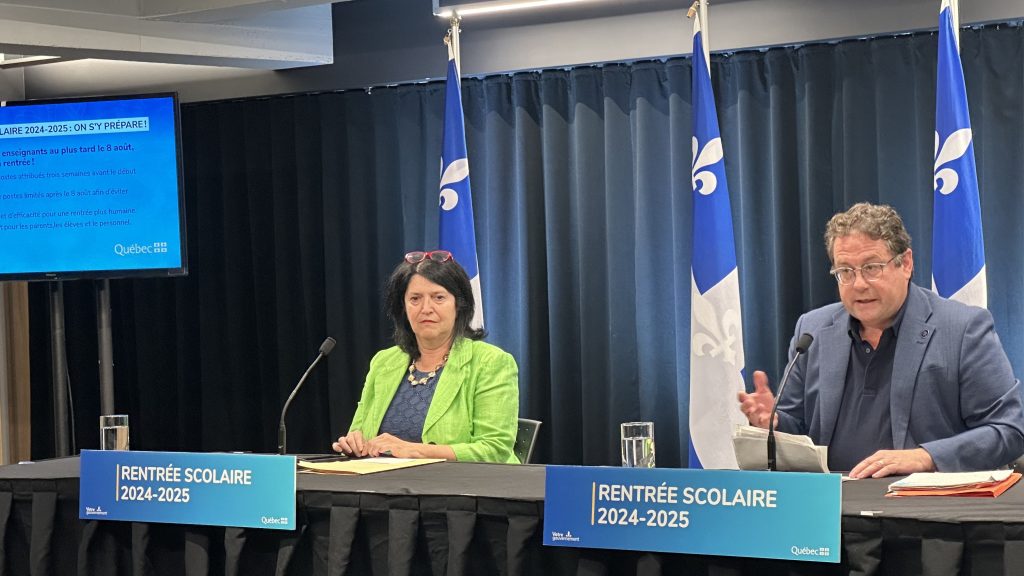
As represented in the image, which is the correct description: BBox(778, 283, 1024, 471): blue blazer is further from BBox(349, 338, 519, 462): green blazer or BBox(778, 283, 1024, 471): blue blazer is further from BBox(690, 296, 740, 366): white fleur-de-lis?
BBox(690, 296, 740, 366): white fleur-de-lis

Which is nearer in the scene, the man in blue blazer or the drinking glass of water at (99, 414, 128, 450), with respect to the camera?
the man in blue blazer

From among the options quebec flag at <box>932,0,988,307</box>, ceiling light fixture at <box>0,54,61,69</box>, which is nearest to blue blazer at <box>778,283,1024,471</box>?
quebec flag at <box>932,0,988,307</box>

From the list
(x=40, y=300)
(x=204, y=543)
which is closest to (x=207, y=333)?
(x=40, y=300)

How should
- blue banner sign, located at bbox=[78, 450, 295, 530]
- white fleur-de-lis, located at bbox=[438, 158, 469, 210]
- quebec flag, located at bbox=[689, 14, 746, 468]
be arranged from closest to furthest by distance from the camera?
blue banner sign, located at bbox=[78, 450, 295, 530], quebec flag, located at bbox=[689, 14, 746, 468], white fleur-de-lis, located at bbox=[438, 158, 469, 210]

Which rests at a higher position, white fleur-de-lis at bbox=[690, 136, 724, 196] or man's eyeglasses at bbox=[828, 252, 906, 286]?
white fleur-de-lis at bbox=[690, 136, 724, 196]

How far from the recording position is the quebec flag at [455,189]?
481 cm

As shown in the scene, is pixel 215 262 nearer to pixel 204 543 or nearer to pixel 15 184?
pixel 15 184

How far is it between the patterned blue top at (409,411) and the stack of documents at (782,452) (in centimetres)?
109

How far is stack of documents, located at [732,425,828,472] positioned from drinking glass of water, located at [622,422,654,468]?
21 cm

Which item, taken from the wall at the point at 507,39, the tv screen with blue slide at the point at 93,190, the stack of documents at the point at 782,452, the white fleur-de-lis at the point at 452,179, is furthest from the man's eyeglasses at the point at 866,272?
the tv screen with blue slide at the point at 93,190

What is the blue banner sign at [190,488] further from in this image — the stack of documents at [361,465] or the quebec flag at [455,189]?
the quebec flag at [455,189]

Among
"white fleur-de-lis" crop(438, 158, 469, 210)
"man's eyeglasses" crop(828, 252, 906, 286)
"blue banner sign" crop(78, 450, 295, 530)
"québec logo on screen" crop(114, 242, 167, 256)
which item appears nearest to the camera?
"blue banner sign" crop(78, 450, 295, 530)

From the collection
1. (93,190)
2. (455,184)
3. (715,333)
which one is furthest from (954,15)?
(93,190)

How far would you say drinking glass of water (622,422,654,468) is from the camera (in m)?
2.35
